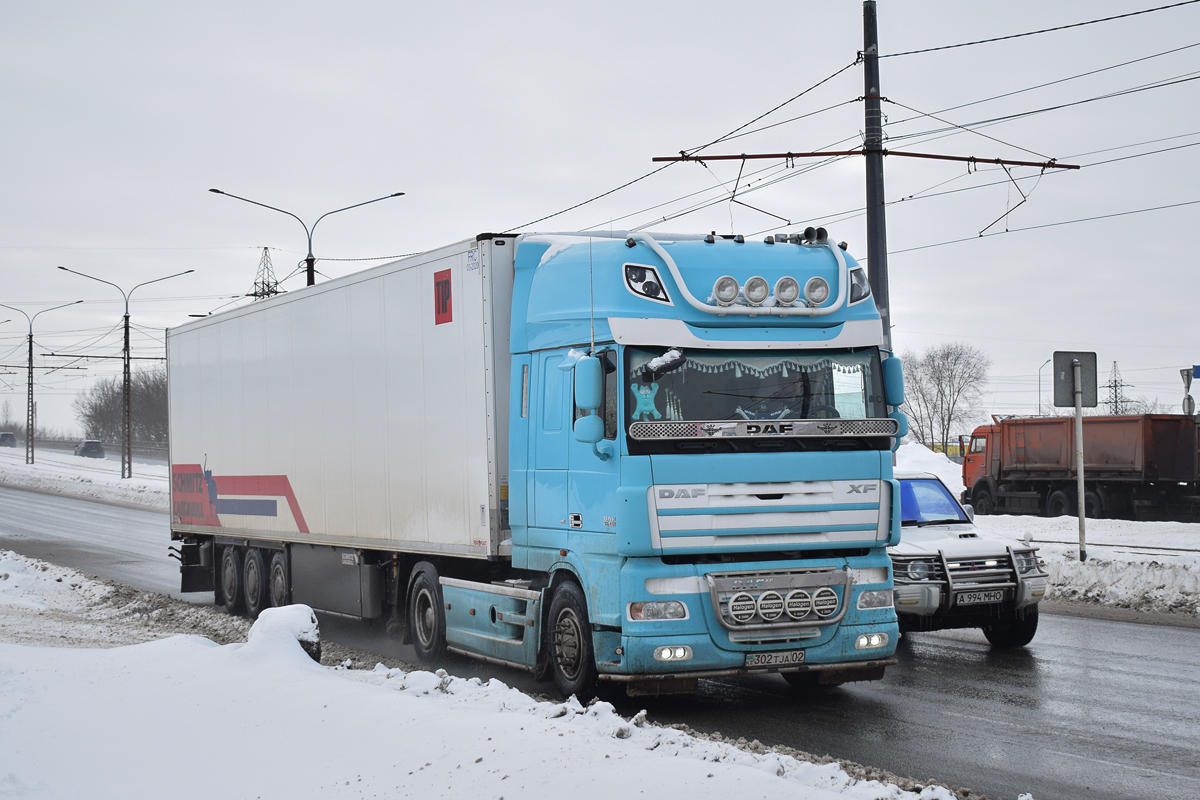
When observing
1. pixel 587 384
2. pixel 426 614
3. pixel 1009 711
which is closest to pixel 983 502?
pixel 426 614

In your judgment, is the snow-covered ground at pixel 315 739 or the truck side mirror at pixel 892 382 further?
the truck side mirror at pixel 892 382

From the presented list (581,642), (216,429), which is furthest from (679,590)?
(216,429)

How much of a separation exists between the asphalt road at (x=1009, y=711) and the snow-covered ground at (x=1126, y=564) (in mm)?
1501

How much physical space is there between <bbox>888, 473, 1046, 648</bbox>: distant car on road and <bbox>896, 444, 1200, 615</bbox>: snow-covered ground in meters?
0.73

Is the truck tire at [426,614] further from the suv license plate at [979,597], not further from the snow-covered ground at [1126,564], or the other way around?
the snow-covered ground at [1126,564]

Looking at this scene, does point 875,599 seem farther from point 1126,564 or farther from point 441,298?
point 1126,564

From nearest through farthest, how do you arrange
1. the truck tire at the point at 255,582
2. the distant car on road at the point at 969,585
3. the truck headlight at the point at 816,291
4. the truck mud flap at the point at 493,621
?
1. the truck headlight at the point at 816,291
2. the truck mud flap at the point at 493,621
3. the distant car on road at the point at 969,585
4. the truck tire at the point at 255,582

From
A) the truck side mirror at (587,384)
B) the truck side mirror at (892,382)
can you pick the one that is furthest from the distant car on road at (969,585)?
the truck side mirror at (587,384)

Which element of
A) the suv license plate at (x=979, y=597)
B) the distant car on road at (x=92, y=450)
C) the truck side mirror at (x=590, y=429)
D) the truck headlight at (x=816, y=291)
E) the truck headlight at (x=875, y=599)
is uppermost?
the truck headlight at (x=816, y=291)

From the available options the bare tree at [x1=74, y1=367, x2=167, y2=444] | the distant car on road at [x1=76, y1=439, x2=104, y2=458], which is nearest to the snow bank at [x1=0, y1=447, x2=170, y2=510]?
the distant car on road at [x1=76, y1=439, x2=104, y2=458]

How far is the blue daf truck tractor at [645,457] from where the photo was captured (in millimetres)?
8047

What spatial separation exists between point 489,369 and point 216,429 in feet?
25.9

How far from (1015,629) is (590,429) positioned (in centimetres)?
533

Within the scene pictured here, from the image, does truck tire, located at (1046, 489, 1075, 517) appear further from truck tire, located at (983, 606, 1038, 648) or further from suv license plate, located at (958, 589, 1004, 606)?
suv license plate, located at (958, 589, 1004, 606)
